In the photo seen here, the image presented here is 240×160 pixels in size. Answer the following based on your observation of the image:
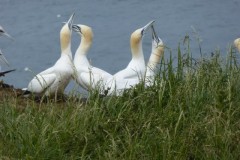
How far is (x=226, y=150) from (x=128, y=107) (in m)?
0.89

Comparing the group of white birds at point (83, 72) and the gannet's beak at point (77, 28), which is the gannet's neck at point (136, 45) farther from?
the gannet's beak at point (77, 28)

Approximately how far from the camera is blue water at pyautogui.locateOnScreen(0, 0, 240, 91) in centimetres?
1220

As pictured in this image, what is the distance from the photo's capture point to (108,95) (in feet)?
23.2

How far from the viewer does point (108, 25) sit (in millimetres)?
13836

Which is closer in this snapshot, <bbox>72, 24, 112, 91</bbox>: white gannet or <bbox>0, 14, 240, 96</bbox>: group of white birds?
<bbox>0, 14, 240, 96</bbox>: group of white birds

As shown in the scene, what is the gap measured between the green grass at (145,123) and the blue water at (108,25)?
446cm

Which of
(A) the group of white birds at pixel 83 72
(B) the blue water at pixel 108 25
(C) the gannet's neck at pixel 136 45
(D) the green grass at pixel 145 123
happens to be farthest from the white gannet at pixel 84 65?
(B) the blue water at pixel 108 25

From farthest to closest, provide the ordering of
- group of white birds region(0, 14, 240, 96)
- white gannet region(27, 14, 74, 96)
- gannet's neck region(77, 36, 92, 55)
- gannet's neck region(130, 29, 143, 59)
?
gannet's neck region(77, 36, 92, 55) → gannet's neck region(130, 29, 143, 59) → white gannet region(27, 14, 74, 96) → group of white birds region(0, 14, 240, 96)

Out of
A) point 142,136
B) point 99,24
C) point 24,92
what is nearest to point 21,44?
point 99,24

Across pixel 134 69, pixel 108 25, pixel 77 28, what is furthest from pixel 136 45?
pixel 108 25

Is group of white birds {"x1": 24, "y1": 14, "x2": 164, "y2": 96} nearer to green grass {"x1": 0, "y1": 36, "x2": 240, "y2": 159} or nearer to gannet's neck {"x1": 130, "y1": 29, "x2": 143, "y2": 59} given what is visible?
gannet's neck {"x1": 130, "y1": 29, "x2": 143, "y2": 59}

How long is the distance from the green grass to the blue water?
176 inches

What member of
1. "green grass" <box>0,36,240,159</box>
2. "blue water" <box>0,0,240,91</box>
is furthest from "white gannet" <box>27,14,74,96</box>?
"blue water" <box>0,0,240,91</box>

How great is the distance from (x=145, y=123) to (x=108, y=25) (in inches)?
294
